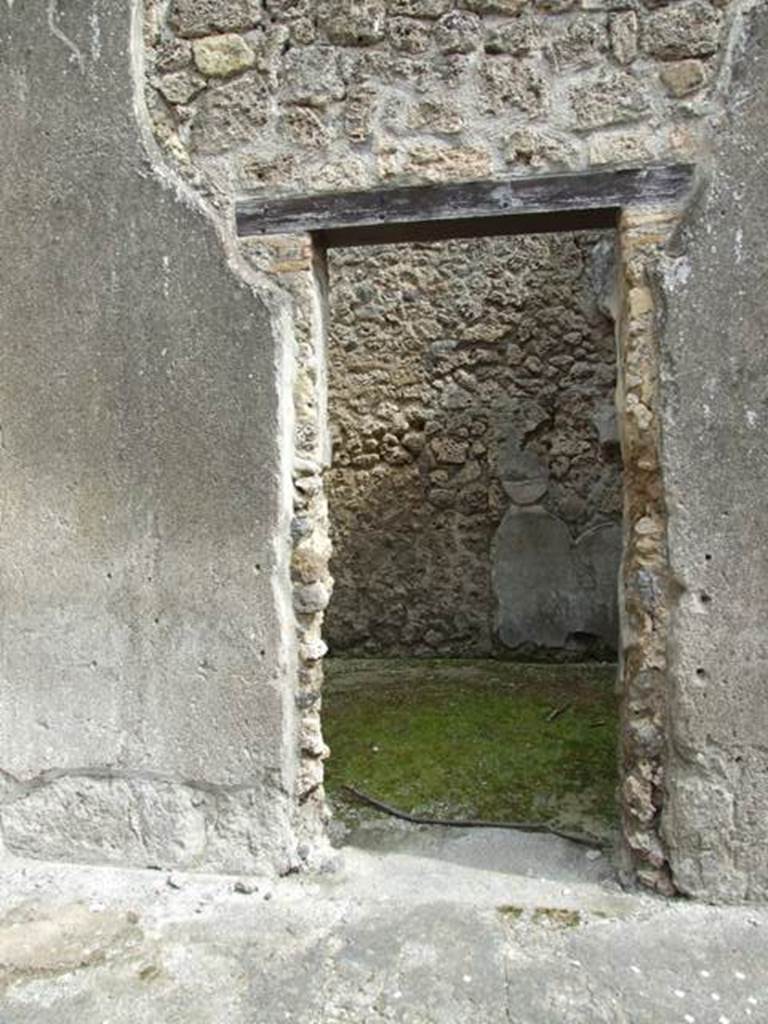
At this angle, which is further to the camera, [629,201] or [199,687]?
[199,687]

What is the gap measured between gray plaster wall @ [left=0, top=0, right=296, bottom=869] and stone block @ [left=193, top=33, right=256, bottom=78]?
228mm

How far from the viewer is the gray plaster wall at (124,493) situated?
2.75 meters

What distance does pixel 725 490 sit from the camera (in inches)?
98.9

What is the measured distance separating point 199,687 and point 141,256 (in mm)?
1474

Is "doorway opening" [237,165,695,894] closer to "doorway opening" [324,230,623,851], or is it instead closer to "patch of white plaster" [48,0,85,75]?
"patch of white plaster" [48,0,85,75]

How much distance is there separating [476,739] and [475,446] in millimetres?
2048

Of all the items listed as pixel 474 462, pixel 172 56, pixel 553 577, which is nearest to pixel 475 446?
pixel 474 462

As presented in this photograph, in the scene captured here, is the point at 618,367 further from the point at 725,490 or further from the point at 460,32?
the point at 460,32

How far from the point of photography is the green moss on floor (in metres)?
3.43

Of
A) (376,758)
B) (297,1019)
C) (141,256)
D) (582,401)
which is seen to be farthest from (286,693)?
(582,401)

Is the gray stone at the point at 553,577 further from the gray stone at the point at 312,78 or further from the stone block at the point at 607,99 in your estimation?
the gray stone at the point at 312,78

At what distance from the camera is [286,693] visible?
9.09ft

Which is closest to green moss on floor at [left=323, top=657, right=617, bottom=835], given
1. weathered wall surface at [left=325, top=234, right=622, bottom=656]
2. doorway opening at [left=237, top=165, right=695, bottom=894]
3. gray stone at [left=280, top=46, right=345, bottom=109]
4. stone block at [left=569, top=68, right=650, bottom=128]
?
weathered wall surface at [left=325, top=234, right=622, bottom=656]

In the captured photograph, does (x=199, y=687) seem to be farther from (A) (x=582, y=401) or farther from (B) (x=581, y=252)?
(B) (x=581, y=252)
